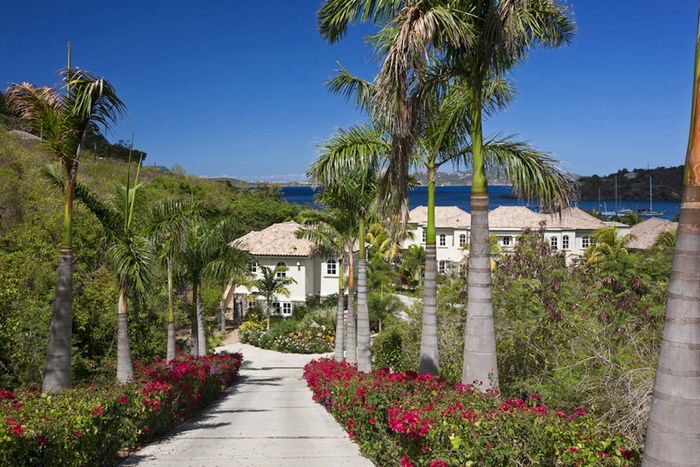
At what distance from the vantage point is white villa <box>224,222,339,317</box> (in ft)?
127

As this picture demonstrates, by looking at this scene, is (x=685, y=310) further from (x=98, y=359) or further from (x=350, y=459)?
(x=98, y=359)

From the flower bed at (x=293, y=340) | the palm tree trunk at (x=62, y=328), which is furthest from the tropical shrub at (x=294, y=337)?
the palm tree trunk at (x=62, y=328)

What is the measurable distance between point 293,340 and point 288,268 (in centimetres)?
588

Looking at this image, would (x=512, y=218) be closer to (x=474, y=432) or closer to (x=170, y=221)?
(x=170, y=221)

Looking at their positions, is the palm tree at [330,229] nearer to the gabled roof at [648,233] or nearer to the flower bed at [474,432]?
the flower bed at [474,432]

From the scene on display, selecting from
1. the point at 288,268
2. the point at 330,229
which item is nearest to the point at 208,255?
the point at 330,229

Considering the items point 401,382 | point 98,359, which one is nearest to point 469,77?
point 401,382

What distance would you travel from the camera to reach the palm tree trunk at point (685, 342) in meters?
4.15

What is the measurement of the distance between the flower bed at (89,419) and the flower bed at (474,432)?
3.83 meters

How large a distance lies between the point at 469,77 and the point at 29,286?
16980 mm

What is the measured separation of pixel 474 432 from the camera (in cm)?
593

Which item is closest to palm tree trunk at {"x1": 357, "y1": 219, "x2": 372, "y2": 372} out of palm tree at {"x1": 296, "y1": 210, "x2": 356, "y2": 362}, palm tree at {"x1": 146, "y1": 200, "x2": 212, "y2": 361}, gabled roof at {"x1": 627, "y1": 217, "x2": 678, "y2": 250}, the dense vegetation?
palm tree at {"x1": 296, "y1": 210, "x2": 356, "y2": 362}

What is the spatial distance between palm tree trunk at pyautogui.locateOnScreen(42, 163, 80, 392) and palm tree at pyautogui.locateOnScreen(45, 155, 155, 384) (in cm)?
182

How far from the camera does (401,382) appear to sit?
30.1ft
